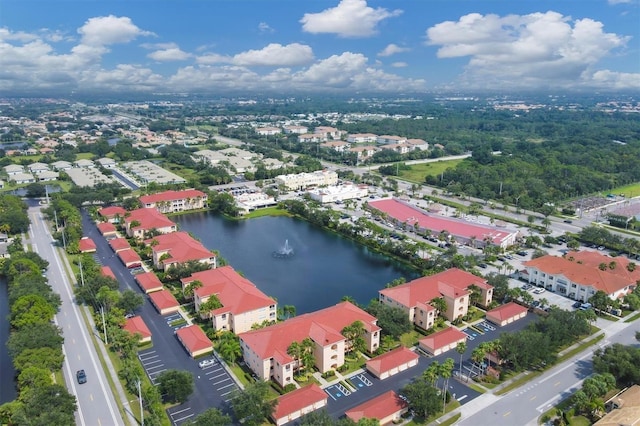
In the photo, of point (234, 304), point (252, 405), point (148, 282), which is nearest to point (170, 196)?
point (148, 282)

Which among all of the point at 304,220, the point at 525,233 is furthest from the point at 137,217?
the point at 525,233

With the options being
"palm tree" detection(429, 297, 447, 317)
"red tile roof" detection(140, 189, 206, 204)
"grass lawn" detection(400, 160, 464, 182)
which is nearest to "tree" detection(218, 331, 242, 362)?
"palm tree" detection(429, 297, 447, 317)

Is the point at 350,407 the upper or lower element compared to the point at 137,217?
lower

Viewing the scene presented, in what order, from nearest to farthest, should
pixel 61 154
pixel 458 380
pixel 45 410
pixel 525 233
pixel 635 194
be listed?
pixel 45 410 → pixel 458 380 → pixel 525 233 → pixel 635 194 → pixel 61 154

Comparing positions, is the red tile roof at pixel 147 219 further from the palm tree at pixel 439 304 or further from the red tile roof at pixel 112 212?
the palm tree at pixel 439 304

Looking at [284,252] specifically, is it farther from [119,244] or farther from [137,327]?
[137,327]

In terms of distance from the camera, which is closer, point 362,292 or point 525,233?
point 362,292

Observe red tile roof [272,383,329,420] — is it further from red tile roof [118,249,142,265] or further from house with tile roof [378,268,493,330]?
red tile roof [118,249,142,265]

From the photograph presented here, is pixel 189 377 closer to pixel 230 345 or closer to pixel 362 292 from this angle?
pixel 230 345

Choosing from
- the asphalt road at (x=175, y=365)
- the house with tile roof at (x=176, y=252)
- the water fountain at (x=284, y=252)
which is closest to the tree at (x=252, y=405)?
the asphalt road at (x=175, y=365)
